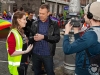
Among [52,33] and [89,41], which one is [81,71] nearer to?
[89,41]

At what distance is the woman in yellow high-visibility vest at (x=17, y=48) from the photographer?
3441 mm

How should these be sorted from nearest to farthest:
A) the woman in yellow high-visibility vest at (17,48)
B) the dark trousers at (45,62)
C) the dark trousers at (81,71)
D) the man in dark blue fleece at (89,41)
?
the man in dark blue fleece at (89,41) → the dark trousers at (81,71) → the woman in yellow high-visibility vest at (17,48) → the dark trousers at (45,62)

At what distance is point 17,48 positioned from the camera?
3465 mm

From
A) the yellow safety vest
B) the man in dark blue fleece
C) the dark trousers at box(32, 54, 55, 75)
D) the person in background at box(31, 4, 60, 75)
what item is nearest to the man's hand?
the person in background at box(31, 4, 60, 75)

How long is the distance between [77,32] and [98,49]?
16.1 inches

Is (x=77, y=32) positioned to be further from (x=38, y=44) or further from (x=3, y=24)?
(x=3, y=24)

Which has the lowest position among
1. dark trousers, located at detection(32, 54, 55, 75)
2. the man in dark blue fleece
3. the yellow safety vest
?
dark trousers, located at detection(32, 54, 55, 75)

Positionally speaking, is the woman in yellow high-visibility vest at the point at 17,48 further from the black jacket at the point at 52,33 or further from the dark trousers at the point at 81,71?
the dark trousers at the point at 81,71

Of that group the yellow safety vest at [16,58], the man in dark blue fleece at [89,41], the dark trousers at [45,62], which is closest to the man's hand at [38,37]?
the dark trousers at [45,62]

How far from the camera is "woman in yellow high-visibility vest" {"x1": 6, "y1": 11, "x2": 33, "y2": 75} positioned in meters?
3.44

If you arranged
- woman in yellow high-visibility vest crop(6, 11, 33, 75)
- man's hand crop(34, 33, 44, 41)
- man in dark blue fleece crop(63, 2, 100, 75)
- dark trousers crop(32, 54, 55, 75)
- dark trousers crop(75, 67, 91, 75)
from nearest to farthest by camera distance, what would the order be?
man in dark blue fleece crop(63, 2, 100, 75) < dark trousers crop(75, 67, 91, 75) < woman in yellow high-visibility vest crop(6, 11, 33, 75) < man's hand crop(34, 33, 44, 41) < dark trousers crop(32, 54, 55, 75)

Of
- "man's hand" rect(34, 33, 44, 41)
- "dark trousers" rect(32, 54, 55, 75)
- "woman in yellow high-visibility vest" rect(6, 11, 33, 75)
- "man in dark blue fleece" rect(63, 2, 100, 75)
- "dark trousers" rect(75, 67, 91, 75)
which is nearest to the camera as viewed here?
"man in dark blue fleece" rect(63, 2, 100, 75)

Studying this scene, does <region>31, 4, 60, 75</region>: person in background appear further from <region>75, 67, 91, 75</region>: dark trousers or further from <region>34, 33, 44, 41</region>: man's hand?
<region>75, 67, 91, 75</region>: dark trousers

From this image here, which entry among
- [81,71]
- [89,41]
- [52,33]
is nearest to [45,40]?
[52,33]
